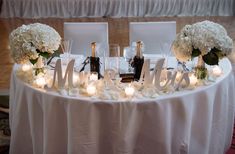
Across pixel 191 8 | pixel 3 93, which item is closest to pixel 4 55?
pixel 3 93

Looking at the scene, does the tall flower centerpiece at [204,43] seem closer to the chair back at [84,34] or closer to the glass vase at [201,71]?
the glass vase at [201,71]

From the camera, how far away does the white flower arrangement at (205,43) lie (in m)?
2.22

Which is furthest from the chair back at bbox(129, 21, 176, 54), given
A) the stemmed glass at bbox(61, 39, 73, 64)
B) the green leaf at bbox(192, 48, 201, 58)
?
the green leaf at bbox(192, 48, 201, 58)

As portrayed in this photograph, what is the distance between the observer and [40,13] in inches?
292

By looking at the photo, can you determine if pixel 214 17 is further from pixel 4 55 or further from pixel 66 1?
pixel 4 55

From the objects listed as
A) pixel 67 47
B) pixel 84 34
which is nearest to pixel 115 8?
pixel 84 34

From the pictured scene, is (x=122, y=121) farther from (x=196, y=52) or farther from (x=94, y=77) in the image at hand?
(x=196, y=52)

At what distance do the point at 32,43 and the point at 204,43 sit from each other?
1055 millimetres

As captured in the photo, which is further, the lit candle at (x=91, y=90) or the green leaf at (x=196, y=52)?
the green leaf at (x=196, y=52)

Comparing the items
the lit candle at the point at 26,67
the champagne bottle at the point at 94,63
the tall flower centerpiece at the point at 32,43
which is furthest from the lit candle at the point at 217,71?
the lit candle at the point at 26,67

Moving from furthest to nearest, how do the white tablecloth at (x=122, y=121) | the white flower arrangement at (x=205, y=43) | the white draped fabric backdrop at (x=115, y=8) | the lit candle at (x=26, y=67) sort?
1. the white draped fabric backdrop at (x=115, y=8)
2. the lit candle at (x=26, y=67)
3. the white flower arrangement at (x=205, y=43)
4. the white tablecloth at (x=122, y=121)

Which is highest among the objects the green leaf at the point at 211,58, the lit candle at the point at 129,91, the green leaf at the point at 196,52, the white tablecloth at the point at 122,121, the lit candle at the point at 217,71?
the green leaf at the point at 196,52

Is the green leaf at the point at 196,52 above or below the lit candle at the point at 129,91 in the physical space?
above

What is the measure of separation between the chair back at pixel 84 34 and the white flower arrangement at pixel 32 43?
1037 millimetres
